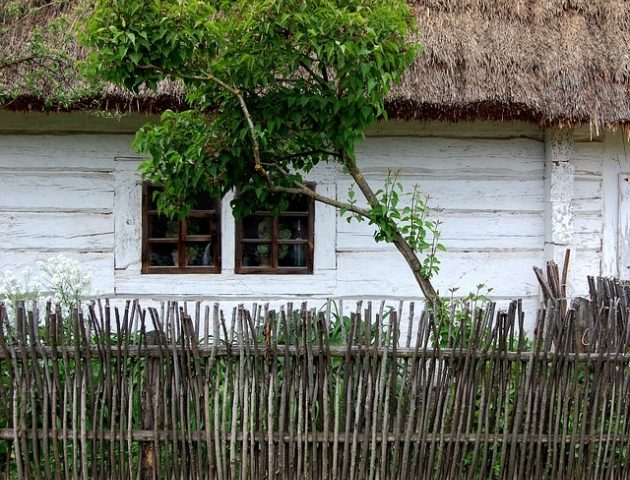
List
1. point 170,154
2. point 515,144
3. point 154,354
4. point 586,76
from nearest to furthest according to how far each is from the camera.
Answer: point 154,354 → point 170,154 → point 586,76 → point 515,144

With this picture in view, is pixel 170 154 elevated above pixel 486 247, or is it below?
above

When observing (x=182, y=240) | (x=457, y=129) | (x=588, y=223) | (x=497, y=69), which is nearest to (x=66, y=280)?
(x=182, y=240)

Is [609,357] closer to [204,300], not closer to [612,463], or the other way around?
[612,463]

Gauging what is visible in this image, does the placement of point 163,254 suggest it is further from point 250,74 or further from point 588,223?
point 588,223

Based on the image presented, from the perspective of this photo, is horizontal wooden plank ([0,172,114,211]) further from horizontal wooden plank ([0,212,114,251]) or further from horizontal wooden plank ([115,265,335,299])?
horizontal wooden plank ([115,265,335,299])

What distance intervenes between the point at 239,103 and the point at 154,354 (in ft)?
4.42

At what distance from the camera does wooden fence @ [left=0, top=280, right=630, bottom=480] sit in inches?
119

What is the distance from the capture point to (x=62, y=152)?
519 centimetres

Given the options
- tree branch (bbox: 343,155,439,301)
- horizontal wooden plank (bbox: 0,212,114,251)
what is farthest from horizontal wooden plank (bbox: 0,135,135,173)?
tree branch (bbox: 343,155,439,301)

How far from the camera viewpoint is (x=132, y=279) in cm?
520

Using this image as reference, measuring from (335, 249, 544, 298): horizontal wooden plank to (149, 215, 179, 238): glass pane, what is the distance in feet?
4.46

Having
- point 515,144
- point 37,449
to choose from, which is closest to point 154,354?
point 37,449

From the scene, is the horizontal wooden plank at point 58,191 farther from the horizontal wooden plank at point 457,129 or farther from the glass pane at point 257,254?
the horizontal wooden plank at point 457,129

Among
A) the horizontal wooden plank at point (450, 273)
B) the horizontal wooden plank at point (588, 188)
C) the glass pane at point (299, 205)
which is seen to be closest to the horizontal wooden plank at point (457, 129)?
the horizontal wooden plank at point (588, 188)
